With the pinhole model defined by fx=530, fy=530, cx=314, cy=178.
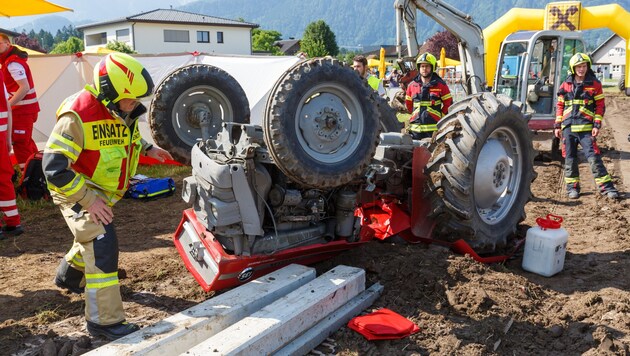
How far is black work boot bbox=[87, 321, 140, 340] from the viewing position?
10.6 feet

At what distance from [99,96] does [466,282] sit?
2765 mm

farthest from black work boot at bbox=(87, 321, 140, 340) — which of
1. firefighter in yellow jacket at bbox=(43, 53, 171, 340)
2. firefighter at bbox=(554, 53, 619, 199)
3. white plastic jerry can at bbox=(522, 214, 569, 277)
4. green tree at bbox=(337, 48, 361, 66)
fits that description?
firefighter at bbox=(554, 53, 619, 199)

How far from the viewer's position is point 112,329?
127 inches

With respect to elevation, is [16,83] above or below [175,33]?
below

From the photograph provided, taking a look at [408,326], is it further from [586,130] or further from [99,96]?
[586,130]

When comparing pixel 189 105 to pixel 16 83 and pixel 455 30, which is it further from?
pixel 455 30

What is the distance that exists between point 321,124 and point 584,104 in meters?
4.98

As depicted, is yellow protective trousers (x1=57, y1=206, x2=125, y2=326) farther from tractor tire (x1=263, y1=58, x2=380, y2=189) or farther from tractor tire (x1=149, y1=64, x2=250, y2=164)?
tractor tire (x1=149, y1=64, x2=250, y2=164)

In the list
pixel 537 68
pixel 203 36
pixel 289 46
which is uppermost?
pixel 289 46

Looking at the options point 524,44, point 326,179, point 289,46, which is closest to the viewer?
point 326,179

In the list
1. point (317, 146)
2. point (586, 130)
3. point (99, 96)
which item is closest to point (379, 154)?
point (317, 146)

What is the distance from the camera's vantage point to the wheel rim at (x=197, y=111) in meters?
4.51

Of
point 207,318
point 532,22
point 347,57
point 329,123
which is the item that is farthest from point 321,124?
point 347,57

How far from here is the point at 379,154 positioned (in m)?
4.17
